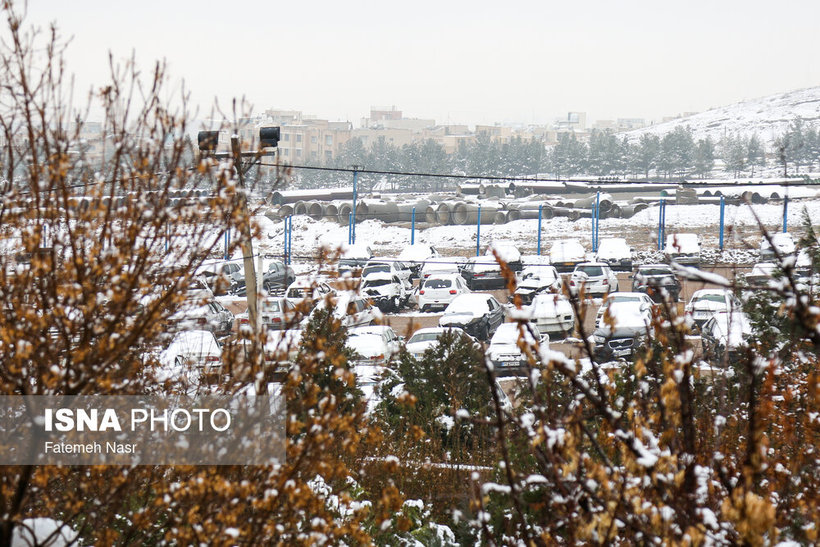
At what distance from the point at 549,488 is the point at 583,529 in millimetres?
977

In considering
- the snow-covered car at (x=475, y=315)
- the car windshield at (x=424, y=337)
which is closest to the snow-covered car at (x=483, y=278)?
the snow-covered car at (x=475, y=315)

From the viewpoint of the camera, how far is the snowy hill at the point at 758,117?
500ft

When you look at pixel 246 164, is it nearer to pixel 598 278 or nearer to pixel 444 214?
pixel 598 278

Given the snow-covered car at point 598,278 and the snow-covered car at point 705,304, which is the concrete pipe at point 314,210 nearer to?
the snow-covered car at point 598,278

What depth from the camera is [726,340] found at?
20.1ft

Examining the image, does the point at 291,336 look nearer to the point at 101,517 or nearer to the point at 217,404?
the point at 217,404

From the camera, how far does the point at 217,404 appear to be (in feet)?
16.5

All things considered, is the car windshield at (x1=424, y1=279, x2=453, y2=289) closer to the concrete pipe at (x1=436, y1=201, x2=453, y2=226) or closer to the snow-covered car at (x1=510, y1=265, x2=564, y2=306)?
the snow-covered car at (x1=510, y1=265, x2=564, y2=306)

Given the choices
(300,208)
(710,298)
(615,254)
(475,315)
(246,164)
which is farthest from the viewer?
(300,208)

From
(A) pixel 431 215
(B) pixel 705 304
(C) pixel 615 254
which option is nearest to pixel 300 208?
(A) pixel 431 215

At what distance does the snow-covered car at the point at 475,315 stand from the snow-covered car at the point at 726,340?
18.4ft

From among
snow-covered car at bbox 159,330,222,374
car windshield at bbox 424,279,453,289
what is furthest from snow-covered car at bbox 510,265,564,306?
snow-covered car at bbox 159,330,222,374

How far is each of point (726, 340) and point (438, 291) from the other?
1927cm

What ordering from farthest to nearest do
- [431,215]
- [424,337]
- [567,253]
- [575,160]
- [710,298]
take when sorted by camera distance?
[575,160]
[431,215]
[567,253]
[710,298]
[424,337]
